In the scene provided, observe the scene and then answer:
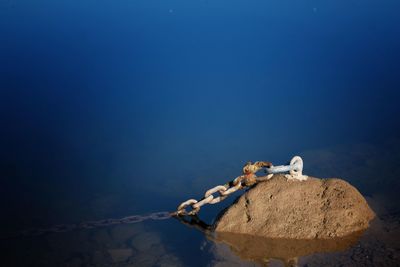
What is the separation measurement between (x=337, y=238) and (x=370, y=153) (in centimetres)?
329

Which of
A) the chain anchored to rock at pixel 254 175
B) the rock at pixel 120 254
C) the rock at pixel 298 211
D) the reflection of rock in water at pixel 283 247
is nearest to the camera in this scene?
the reflection of rock in water at pixel 283 247

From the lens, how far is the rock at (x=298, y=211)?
3021mm

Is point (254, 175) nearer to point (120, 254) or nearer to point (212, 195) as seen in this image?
point (212, 195)

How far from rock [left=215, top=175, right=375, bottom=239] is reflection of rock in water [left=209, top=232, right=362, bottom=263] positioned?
0.04m

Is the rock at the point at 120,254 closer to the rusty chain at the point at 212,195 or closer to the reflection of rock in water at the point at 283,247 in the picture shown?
the rusty chain at the point at 212,195

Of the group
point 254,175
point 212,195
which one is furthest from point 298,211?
point 212,195

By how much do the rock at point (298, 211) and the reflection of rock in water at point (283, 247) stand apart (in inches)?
1.7

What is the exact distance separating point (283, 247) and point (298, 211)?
1.05ft

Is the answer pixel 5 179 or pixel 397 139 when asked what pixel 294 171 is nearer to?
pixel 397 139

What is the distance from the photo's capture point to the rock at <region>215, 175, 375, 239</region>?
302 cm

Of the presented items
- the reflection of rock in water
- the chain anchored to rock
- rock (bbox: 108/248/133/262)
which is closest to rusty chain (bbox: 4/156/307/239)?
the chain anchored to rock

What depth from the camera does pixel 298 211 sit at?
10.2 ft

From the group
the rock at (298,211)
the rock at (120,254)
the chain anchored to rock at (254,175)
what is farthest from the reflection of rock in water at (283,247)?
the rock at (120,254)

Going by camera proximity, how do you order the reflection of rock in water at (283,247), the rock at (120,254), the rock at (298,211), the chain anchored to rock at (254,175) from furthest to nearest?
the rock at (120,254), the chain anchored to rock at (254,175), the rock at (298,211), the reflection of rock in water at (283,247)
